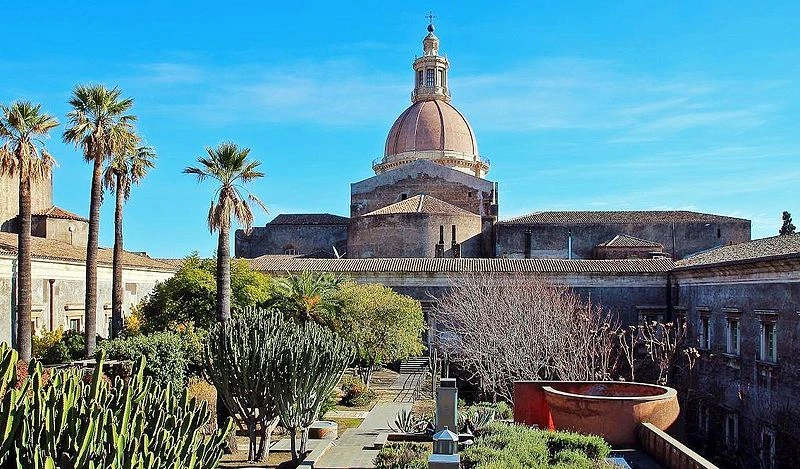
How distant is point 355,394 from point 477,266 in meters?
10.2

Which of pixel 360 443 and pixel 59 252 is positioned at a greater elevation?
pixel 59 252

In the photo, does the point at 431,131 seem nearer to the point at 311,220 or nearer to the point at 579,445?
the point at 311,220

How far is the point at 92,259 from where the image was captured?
882 inches

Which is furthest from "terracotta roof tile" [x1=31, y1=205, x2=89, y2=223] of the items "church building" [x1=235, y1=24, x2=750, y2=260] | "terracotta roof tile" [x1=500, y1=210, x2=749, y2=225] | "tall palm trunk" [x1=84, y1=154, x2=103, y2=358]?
"terracotta roof tile" [x1=500, y1=210, x2=749, y2=225]

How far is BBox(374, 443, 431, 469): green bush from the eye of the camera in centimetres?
1170

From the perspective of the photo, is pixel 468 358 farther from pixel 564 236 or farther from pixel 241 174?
pixel 564 236

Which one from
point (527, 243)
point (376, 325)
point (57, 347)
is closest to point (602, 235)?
point (527, 243)

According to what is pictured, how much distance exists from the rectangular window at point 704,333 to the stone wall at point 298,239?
80.6 feet

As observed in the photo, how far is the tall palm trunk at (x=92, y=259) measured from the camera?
2202cm

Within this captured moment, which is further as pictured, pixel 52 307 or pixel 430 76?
pixel 430 76

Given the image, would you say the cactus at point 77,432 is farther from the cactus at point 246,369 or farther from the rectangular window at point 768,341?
the rectangular window at point 768,341

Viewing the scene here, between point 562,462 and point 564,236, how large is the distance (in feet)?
102

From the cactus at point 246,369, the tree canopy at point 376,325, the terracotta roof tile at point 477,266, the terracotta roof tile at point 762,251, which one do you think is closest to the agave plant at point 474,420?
the cactus at point 246,369

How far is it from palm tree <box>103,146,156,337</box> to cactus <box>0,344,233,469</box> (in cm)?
1757
